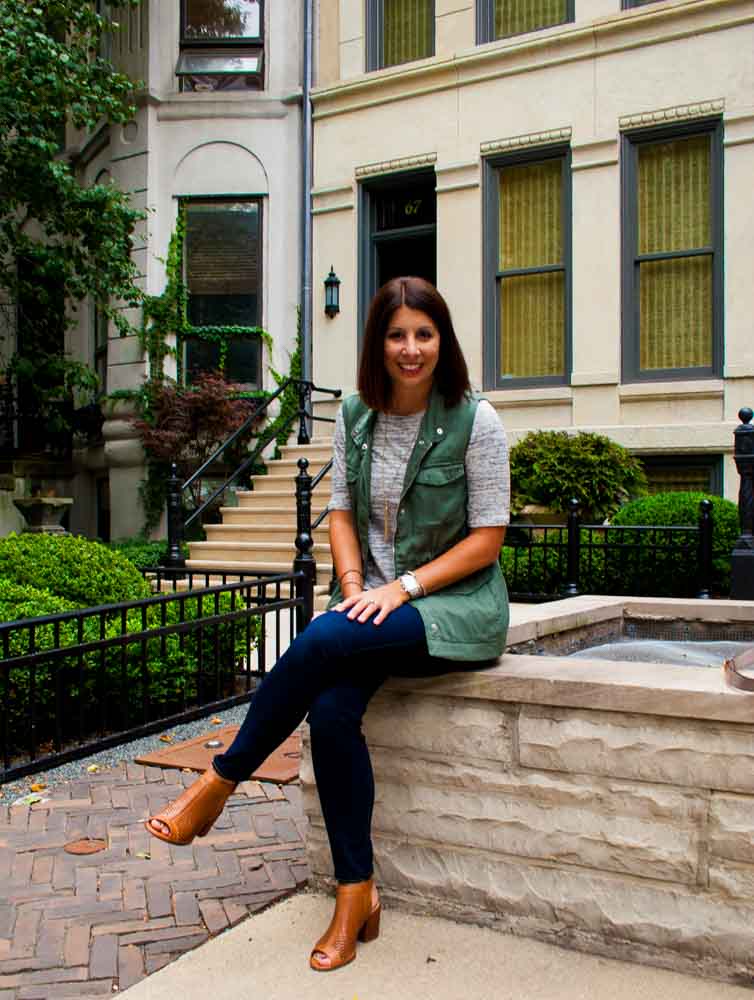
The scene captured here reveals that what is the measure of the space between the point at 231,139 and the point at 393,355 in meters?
11.9

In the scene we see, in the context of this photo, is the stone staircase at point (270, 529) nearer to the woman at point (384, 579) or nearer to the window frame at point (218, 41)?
the window frame at point (218, 41)

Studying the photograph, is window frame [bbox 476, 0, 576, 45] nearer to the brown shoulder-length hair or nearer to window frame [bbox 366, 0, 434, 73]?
window frame [bbox 366, 0, 434, 73]

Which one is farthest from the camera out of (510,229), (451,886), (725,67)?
(510,229)

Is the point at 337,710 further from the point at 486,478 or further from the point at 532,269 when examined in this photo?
the point at 532,269

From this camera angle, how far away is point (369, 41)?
521 inches

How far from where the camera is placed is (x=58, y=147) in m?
11.5

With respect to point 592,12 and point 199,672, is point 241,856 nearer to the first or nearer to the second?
point 199,672

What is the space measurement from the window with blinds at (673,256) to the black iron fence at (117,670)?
675 cm

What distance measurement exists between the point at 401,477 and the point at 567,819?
1.05 meters

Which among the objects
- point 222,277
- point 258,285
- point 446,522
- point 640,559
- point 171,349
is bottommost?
point 640,559

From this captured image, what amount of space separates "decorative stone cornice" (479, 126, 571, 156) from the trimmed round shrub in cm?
829

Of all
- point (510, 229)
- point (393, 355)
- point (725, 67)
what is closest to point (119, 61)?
point (510, 229)

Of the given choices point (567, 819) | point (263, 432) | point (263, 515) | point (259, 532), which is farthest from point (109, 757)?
point (263, 432)

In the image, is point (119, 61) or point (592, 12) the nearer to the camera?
point (592, 12)
